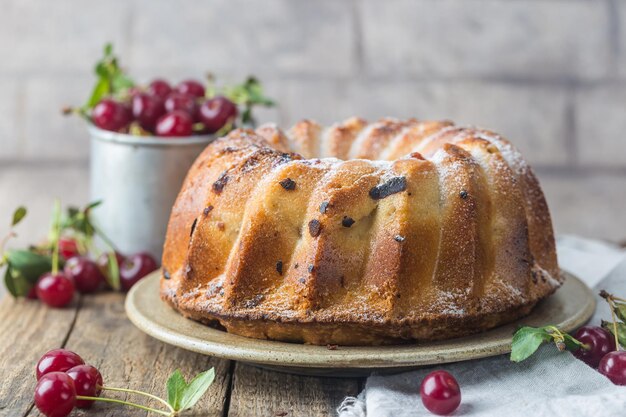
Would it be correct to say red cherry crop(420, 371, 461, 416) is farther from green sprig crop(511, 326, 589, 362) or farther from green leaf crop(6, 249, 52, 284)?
green leaf crop(6, 249, 52, 284)

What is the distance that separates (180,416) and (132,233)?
2.98 feet

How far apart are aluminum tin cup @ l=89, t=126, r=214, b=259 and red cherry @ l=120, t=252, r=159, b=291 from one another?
112 millimetres

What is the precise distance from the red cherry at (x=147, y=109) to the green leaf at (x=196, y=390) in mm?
994

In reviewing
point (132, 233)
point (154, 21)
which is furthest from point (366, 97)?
point (132, 233)

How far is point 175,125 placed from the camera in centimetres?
208

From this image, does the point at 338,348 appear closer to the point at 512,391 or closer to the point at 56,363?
the point at 512,391

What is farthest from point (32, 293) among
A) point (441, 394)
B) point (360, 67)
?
point (360, 67)

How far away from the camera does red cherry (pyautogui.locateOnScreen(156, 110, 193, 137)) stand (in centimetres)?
208

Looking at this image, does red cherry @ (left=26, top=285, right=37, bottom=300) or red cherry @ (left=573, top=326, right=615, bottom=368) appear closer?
red cherry @ (left=573, top=326, right=615, bottom=368)

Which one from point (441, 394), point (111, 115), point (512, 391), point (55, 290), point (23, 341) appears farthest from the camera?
point (111, 115)

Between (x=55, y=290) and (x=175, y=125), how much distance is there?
1.57 ft

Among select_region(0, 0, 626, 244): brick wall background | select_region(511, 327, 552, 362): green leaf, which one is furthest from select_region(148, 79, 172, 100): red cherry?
select_region(511, 327, 552, 362): green leaf

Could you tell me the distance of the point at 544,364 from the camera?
141cm

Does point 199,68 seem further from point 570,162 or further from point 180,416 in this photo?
point 180,416
